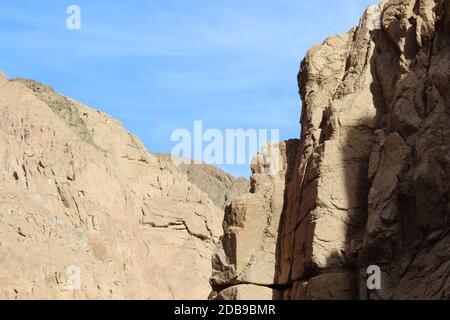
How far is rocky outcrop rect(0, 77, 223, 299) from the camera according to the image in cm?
6319

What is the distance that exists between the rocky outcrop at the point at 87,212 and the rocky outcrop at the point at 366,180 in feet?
108

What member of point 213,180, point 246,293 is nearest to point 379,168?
point 246,293

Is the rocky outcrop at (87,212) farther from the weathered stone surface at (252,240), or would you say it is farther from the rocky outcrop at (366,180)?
the rocky outcrop at (366,180)

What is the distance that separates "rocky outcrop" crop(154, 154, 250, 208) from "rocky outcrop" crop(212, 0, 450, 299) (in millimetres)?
73189

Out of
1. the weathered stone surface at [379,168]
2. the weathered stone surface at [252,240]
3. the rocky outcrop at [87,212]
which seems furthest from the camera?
the rocky outcrop at [87,212]

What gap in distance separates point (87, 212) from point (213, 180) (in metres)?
38.2

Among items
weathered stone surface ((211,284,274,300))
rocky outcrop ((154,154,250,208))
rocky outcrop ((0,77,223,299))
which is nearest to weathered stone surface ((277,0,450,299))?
weathered stone surface ((211,284,274,300))

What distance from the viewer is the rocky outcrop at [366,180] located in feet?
73.4

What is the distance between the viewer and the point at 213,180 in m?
108

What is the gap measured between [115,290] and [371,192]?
44640 mm

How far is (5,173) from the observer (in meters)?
68.1

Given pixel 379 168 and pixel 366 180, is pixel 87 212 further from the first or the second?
pixel 379 168

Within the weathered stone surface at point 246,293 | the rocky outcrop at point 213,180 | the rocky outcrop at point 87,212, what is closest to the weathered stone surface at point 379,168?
the weathered stone surface at point 246,293
